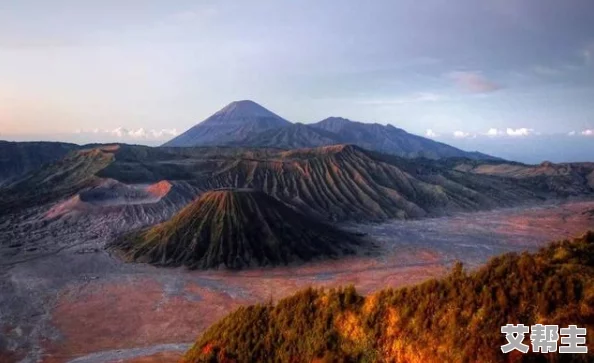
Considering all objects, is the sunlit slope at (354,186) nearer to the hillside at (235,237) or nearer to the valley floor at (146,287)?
the valley floor at (146,287)

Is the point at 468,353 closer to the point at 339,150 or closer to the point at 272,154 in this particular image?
the point at 339,150

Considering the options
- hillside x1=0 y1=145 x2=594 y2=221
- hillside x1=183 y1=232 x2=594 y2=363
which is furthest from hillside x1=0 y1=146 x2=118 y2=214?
hillside x1=183 y1=232 x2=594 y2=363

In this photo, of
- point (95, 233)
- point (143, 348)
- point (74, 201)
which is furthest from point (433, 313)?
point (74, 201)

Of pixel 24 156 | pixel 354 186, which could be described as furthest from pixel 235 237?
pixel 24 156

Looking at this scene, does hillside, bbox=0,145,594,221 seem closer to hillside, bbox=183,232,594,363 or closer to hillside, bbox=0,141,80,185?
hillside, bbox=0,141,80,185

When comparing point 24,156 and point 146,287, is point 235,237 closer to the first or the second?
point 146,287

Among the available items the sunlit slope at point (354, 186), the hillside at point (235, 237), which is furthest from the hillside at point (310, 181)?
the hillside at point (235, 237)
